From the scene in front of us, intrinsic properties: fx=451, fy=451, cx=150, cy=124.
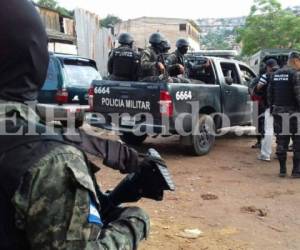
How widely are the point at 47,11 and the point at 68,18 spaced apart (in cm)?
159

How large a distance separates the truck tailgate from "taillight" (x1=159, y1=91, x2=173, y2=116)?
0.19 feet

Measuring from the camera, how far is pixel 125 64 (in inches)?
315

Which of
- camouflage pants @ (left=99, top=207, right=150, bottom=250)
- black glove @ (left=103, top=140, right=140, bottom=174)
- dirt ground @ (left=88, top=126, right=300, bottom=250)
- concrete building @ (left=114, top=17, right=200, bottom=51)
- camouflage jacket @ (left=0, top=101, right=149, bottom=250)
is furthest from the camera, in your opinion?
concrete building @ (left=114, top=17, right=200, bottom=51)

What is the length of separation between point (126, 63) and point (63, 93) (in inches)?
74.9

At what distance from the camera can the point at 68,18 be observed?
20.1 meters

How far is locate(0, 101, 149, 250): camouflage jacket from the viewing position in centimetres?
110

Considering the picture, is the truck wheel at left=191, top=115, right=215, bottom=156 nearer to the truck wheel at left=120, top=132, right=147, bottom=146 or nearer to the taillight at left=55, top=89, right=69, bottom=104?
the truck wheel at left=120, top=132, right=147, bottom=146

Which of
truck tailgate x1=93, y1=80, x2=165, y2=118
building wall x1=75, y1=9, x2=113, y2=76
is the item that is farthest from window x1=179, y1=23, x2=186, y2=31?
truck tailgate x1=93, y1=80, x2=165, y2=118

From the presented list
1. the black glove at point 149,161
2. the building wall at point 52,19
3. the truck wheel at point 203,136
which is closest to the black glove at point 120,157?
the black glove at point 149,161

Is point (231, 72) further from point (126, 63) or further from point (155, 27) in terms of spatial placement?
point (155, 27)

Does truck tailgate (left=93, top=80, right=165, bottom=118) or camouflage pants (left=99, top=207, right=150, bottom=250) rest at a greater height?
truck tailgate (left=93, top=80, right=165, bottom=118)

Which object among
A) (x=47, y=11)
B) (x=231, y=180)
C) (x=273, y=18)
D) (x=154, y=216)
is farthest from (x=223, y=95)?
(x=273, y=18)

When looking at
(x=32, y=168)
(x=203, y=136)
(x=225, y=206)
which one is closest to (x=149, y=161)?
(x=32, y=168)

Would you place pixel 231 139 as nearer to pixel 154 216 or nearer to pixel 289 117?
pixel 289 117
